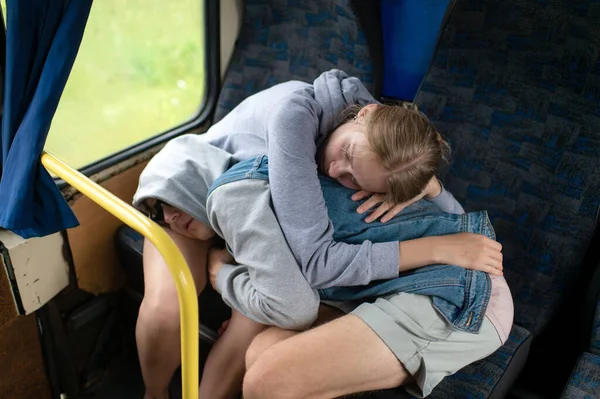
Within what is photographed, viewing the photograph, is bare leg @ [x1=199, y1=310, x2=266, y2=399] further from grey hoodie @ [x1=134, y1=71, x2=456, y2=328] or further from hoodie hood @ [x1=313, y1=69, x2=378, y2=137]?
hoodie hood @ [x1=313, y1=69, x2=378, y2=137]

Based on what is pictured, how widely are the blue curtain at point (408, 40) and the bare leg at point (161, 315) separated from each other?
1151mm

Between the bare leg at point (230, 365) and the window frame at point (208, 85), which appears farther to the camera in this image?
the window frame at point (208, 85)

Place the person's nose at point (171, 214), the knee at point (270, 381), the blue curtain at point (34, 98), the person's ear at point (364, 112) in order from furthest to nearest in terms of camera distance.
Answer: the person's nose at point (171, 214) < the person's ear at point (364, 112) < the knee at point (270, 381) < the blue curtain at point (34, 98)

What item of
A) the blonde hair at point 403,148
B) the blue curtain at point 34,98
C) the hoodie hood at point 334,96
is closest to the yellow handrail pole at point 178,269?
the blue curtain at point 34,98

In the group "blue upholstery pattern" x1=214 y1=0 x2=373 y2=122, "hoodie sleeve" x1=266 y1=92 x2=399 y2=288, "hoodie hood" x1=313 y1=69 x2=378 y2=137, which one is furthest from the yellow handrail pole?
"blue upholstery pattern" x1=214 y1=0 x2=373 y2=122

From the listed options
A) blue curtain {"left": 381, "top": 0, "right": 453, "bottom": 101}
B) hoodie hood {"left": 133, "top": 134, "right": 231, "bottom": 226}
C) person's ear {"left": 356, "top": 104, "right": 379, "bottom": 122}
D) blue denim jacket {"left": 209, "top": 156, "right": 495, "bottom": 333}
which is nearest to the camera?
blue denim jacket {"left": 209, "top": 156, "right": 495, "bottom": 333}

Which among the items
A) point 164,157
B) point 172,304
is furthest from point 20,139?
point 172,304

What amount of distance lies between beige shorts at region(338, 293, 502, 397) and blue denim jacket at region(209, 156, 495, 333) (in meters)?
0.03

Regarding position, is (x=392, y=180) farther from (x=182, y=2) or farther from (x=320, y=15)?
(x=182, y=2)

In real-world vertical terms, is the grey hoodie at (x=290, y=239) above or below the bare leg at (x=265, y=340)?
above

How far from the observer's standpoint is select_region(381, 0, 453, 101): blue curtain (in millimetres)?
2129

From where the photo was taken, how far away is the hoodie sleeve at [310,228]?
142 centimetres

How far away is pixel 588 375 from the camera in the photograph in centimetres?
163

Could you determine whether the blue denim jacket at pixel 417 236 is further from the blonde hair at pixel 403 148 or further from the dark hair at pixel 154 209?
the dark hair at pixel 154 209
